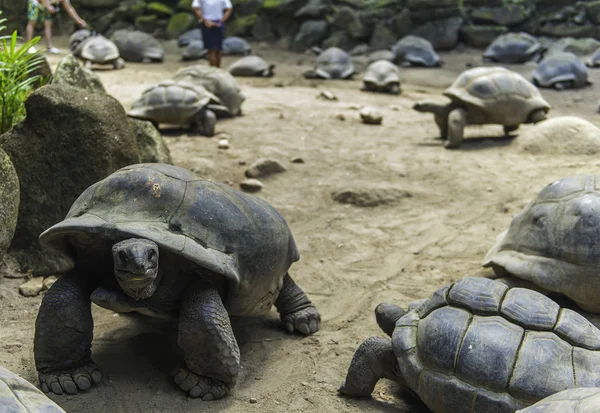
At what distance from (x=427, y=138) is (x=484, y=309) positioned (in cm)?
531

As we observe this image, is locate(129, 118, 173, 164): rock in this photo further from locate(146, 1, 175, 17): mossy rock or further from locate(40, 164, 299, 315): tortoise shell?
locate(146, 1, 175, 17): mossy rock

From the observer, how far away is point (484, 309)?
2697 mm

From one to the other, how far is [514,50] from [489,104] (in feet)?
21.3

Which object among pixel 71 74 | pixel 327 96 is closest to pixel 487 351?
pixel 71 74

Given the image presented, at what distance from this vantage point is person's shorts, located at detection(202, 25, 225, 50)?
1153 cm

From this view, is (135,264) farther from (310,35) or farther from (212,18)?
(310,35)

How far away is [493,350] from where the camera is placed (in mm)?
2564

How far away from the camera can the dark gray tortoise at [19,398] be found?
1.74 metres

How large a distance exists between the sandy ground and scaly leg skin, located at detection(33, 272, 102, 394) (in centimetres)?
8

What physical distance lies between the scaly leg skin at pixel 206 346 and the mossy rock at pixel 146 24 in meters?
15.3

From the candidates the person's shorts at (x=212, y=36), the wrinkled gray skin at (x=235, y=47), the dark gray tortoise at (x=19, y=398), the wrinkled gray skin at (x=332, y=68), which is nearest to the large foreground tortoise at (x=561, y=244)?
the dark gray tortoise at (x=19, y=398)

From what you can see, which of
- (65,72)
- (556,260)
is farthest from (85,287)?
(65,72)

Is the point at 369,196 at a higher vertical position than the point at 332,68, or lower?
higher

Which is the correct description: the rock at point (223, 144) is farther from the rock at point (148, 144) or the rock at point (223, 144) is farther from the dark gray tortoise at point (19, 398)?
the dark gray tortoise at point (19, 398)
